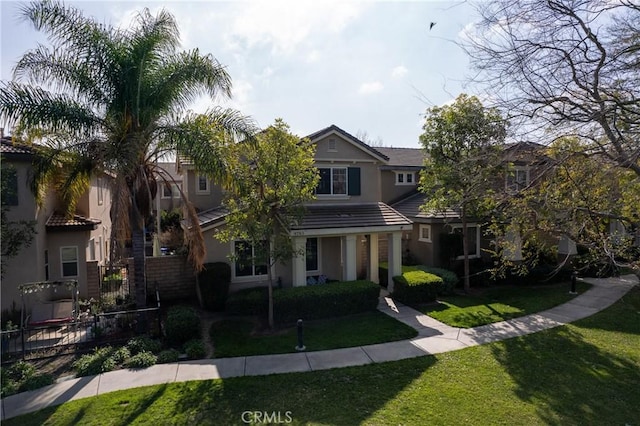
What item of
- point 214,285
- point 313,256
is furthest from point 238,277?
point 313,256

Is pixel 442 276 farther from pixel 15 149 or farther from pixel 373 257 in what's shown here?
pixel 15 149

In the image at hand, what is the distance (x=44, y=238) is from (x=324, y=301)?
1093 centimetres

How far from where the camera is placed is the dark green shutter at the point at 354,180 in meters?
16.7

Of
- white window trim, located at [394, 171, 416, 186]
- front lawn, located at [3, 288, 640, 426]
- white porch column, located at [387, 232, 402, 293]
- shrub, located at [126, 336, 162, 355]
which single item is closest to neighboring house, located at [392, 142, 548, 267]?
white porch column, located at [387, 232, 402, 293]

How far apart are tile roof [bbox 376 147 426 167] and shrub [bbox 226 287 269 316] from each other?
45.1 feet

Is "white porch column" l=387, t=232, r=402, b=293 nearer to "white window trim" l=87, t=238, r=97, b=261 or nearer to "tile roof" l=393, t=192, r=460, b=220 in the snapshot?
"tile roof" l=393, t=192, r=460, b=220

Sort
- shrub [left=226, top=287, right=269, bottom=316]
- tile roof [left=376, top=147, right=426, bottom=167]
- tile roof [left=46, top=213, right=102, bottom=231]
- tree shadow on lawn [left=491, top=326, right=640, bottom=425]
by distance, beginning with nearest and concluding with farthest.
Result: tree shadow on lawn [left=491, top=326, right=640, bottom=425], shrub [left=226, top=287, right=269, bottom=316], tile roof [left=46, top=213, right=102, bottom=231], tile roof [left=376, top=147, right=426, bottom=167]

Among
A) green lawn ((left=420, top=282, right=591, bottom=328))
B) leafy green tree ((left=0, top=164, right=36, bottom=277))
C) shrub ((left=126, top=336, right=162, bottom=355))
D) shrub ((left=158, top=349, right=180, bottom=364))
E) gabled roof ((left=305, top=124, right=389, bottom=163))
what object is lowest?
green lawn ((left=420, top=282, right=591, bottom=328))

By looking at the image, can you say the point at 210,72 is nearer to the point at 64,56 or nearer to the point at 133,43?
the point at 133,43

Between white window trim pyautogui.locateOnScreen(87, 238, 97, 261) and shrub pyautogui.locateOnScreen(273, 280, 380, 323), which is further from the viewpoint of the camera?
white window trim pyautogui.locateOnScreen(87, 238, 97, 261)

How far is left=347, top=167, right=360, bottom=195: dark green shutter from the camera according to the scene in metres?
16.7

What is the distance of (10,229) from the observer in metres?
11.2

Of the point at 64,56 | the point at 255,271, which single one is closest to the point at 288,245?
the point at 255,271

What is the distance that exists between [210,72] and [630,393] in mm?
13741
